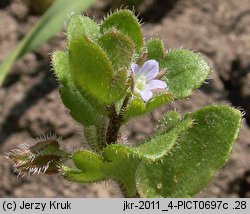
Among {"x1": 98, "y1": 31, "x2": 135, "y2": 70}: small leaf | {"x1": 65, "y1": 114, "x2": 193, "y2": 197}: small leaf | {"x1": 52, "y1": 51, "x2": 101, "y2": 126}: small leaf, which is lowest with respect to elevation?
{"x1": 65, "y1": 114, "x2": 193, "y2": 197}: small leaf

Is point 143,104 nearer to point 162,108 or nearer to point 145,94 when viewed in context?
point 145,94

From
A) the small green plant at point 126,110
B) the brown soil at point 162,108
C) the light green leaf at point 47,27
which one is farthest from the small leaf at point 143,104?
the brown soil at point 162,108

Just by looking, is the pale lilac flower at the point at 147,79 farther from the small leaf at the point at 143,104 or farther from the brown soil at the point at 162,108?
the brown soil at the point at 162,108

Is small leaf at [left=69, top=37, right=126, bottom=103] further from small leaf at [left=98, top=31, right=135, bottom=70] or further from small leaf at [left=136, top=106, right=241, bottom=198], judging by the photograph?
small leaf at [left=136, top=106, right=241, bottom=198]

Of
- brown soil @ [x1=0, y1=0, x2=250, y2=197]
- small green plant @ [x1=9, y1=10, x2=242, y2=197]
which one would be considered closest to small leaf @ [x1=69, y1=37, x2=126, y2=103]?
small green plant @ [x1=9, y1=10, x2=242, y2=197]

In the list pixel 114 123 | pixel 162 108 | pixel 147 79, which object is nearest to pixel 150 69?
pixel 147 79
